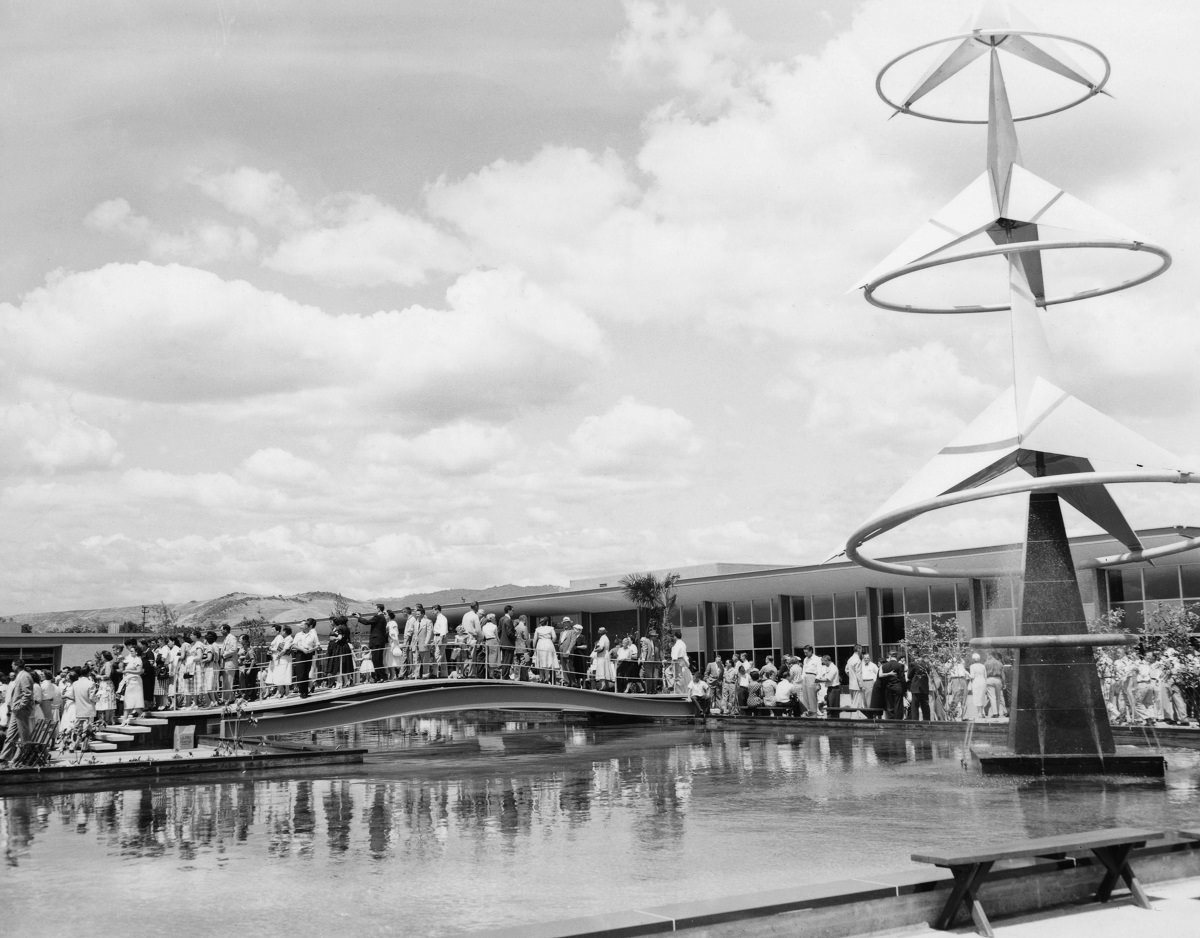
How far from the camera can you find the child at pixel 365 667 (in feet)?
83.1

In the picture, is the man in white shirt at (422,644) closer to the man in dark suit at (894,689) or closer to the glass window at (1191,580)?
the man in dark suit at (894,689)

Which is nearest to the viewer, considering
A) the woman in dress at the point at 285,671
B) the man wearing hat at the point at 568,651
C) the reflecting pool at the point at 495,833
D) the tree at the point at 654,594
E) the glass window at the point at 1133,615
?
the reflecting pool at the point at 495,833

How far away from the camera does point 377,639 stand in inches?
1027

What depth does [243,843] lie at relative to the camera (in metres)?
11.7

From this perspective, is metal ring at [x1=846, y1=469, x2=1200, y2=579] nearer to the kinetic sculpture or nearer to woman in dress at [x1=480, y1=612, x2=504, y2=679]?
the kinetic sculpture

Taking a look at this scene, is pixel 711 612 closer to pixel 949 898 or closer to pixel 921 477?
pixel 921 477

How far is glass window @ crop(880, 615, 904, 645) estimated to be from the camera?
4294 cm

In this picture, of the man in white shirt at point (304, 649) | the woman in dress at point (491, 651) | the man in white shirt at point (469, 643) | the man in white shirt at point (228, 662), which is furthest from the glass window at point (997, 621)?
the man in white shirt at point (228, 662)

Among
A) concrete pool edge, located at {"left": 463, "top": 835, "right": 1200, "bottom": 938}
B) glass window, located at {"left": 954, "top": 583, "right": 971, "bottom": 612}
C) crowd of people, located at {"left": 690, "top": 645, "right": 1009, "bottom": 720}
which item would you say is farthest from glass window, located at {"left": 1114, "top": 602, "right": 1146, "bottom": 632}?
concrete pool edge, located at {"left": 463, "top": 835, "right": 1200, "bottom": 938}

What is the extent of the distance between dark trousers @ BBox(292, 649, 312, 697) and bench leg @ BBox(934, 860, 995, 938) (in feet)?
62.1

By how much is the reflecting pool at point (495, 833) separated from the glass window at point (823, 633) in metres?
24.5

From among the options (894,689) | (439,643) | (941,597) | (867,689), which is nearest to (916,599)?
(941,597)

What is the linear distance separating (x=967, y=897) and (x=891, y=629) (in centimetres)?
3636

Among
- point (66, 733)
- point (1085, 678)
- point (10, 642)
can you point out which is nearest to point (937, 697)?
point (1085, 678)
